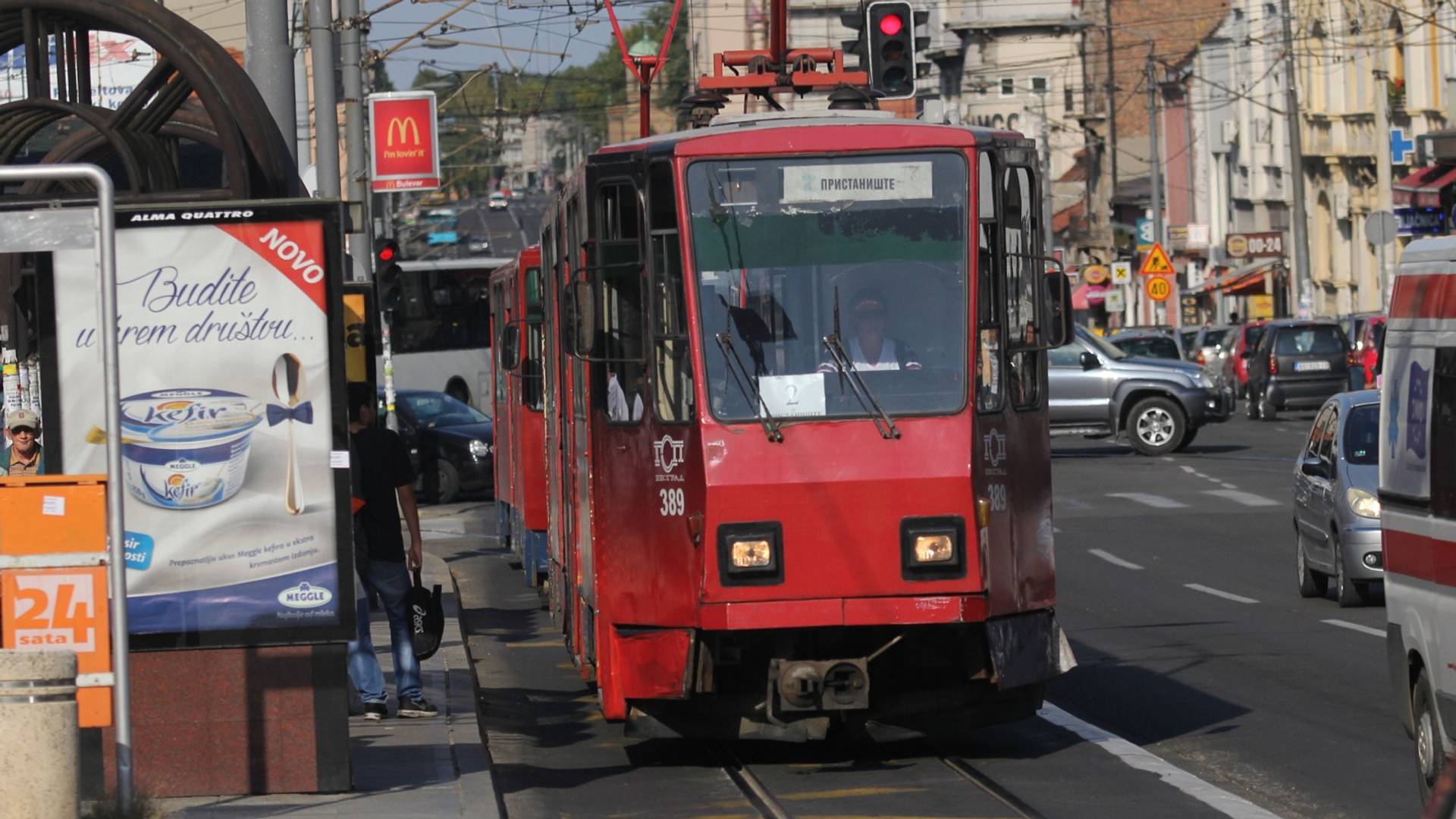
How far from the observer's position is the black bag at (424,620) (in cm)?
1268

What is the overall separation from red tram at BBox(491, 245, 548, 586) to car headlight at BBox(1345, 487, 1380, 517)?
6.16 metres

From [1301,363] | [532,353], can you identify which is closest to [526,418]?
[532,353]

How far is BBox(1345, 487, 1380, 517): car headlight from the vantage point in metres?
16.7

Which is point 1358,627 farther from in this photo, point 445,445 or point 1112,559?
point 445,445

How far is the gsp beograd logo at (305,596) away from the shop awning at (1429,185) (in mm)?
40086

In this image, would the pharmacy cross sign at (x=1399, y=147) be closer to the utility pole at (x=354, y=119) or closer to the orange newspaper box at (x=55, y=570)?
the utility pole at (x=354, y=119)

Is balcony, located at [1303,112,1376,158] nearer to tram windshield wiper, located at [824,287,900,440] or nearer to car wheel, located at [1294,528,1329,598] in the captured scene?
car wheel, located at [1294,528,1329,598]

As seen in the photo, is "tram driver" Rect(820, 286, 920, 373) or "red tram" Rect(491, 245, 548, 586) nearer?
"tram driver" Rect(820, 286, 920, 373)

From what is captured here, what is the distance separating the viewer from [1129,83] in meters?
100

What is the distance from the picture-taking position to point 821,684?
1065cm

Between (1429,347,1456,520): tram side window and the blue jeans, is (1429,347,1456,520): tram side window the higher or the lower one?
the higher one

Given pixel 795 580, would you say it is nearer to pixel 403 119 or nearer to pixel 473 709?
pixel 473 709

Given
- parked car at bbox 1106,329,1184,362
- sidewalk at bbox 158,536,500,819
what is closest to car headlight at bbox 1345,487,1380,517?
sidewalk at bbox 158,536,500,819

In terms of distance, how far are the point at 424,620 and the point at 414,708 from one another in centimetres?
48
